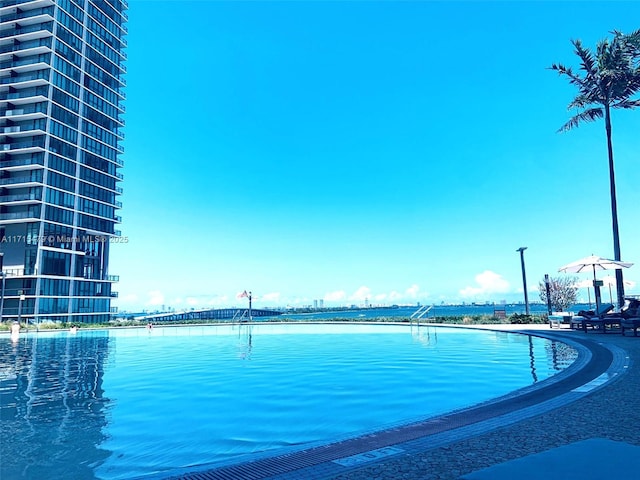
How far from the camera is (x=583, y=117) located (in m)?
23.8

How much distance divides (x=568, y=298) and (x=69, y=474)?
4823 centimetres

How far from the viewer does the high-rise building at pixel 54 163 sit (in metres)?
44.7

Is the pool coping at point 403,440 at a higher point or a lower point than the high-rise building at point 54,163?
lower

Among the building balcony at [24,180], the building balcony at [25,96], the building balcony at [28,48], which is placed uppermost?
the building balcony at [28,48]

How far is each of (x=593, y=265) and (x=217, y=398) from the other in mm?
18585

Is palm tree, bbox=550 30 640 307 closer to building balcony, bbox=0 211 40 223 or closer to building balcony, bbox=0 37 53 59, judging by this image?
building balcony, bbox=0 211 40 223

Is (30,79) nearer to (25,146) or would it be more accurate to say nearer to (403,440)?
(25,146)

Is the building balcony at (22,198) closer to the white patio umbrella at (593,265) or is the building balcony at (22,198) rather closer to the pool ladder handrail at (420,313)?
the pool ladder handrail at (420,313)

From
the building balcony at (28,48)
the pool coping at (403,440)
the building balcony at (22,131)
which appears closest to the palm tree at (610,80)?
the pool coping at (403,440)

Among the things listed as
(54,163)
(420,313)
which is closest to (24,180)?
(54,163)

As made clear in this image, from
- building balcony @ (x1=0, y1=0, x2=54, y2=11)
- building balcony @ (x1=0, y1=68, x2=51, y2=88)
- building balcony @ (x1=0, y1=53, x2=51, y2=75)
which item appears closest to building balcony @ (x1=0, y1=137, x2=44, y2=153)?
building balcony @ (x1=0, y1=68, x2=51, y2=88)

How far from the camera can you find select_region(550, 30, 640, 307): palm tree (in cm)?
2091

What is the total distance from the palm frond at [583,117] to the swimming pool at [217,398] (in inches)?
620

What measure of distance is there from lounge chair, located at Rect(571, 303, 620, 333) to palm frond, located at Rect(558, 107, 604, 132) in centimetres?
1159
